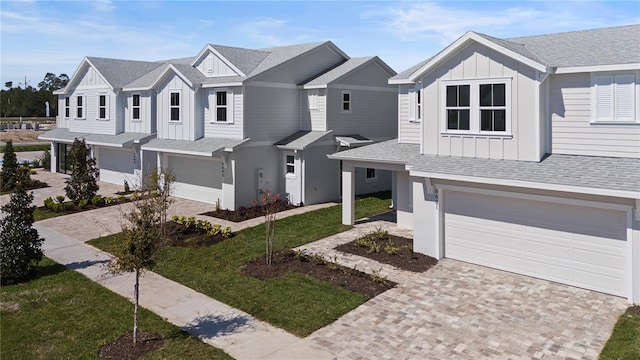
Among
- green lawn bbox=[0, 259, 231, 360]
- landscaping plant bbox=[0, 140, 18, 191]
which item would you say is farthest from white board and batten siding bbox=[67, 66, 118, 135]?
green lawn bbox=[0, 259, 231, 360]

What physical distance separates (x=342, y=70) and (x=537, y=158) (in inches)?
557

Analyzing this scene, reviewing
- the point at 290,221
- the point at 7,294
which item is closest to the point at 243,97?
the point at 290,221

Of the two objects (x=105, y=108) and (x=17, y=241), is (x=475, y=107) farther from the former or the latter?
(x=105, y=108)

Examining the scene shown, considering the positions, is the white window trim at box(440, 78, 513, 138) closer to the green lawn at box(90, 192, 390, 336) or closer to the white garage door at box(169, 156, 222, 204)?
the green lawn at box(90, 192, 390, 336)

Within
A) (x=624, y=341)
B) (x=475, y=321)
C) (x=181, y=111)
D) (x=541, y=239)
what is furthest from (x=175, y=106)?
(x=624, y=341)

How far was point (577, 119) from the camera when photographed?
12367 millimetres

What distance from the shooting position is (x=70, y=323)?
10070mm

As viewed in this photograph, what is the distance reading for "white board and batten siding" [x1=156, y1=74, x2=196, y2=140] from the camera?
2298 centimetres

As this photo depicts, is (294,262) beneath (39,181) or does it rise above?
beneath

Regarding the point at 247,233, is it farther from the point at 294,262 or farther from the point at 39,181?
the point at 39,181

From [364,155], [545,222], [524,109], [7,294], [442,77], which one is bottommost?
[7,294]

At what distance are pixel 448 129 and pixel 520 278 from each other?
4809 millimetres

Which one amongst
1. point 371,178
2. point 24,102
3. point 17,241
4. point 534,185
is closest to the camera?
point 534,185

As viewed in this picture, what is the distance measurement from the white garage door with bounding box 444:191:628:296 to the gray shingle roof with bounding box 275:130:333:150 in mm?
9299
